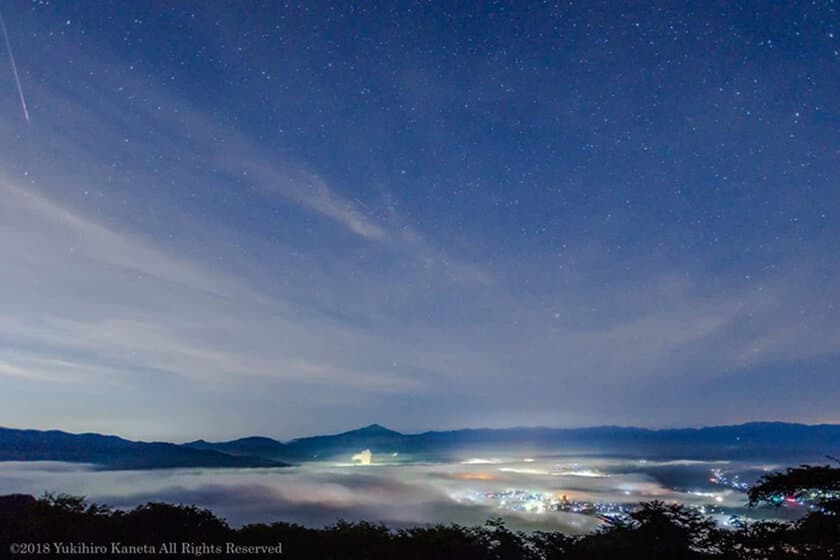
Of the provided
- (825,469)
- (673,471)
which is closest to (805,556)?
(825,469)

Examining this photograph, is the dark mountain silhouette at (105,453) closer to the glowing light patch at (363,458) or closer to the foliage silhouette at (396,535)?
the glowing light patch at (363,458)

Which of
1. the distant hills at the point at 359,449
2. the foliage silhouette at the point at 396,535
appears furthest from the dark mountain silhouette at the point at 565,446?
the foliage silhouette at the point at 396,535

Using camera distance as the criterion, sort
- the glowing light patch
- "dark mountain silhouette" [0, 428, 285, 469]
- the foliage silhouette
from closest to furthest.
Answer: the foliage silhouette
"dark mountain silhouette" [0, 428, 285, 469]
the glowing light patch

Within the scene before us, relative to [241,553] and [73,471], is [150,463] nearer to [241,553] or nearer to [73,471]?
[73,471]

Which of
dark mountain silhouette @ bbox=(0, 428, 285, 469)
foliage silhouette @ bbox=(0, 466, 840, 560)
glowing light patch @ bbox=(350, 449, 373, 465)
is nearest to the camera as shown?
foliage silhouette @ bbox=(0, 466, 840, 560)

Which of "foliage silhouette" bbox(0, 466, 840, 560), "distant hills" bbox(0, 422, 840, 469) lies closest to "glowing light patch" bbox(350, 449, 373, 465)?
"distant hills" bbox(0, 422, 840, 469)

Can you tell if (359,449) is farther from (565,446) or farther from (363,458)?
(565,446)

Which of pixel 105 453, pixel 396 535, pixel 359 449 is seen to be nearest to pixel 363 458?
pixel 359 449

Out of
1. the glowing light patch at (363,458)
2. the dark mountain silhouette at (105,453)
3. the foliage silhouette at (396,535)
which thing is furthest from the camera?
the glowing light patch at (363,458)

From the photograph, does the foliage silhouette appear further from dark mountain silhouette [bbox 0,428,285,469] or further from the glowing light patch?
the glowing light patch
